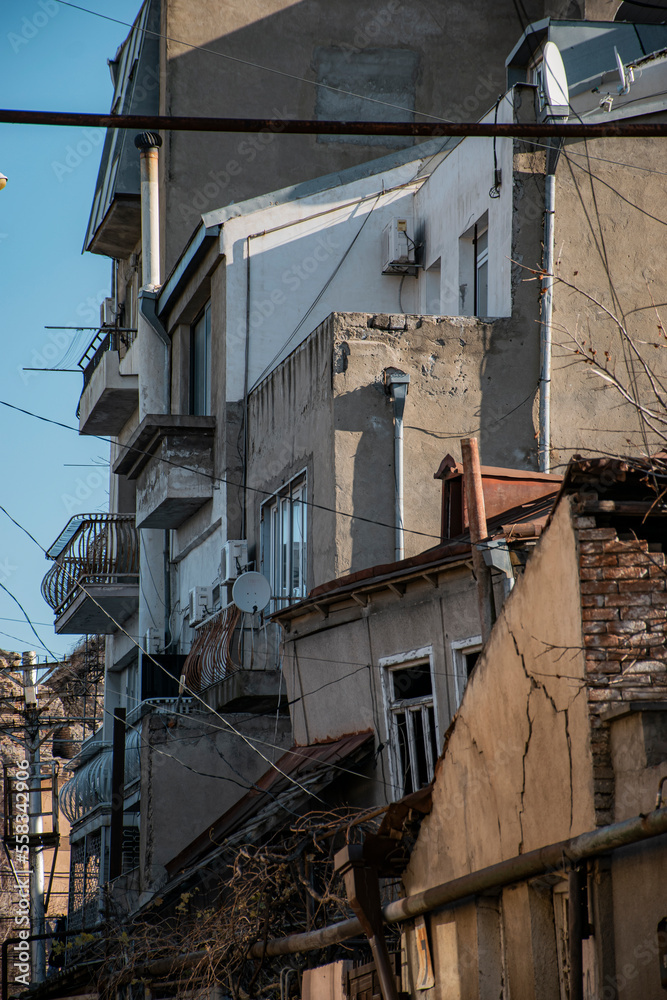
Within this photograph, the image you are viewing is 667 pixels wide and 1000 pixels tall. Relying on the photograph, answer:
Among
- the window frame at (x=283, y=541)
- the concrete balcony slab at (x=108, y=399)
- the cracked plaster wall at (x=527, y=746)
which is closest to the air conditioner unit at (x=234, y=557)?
the window frame at (x=283, y=541)

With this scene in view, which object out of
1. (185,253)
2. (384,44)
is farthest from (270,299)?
(384,44)

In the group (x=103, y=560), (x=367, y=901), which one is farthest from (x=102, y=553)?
(x=367, y=901)

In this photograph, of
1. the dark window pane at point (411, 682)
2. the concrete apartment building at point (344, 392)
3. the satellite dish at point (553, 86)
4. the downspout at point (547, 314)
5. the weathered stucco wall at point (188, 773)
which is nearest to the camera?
the dark window pane at point (411, 682)

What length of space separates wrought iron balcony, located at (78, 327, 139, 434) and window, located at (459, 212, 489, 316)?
8.80m

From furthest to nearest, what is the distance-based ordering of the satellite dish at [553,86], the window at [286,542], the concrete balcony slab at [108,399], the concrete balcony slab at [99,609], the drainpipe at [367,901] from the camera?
the concrete balcony slab at [108,399], the concrete balcony slab at [99,609], the window at [286,542], the satellite dish at [553,86], the drainpipe at [367,901]

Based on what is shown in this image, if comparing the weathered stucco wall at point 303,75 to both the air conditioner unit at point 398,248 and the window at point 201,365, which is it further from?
the air conditioner unit at point 398,248

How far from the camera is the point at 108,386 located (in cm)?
2433

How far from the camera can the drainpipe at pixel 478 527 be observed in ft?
35.0

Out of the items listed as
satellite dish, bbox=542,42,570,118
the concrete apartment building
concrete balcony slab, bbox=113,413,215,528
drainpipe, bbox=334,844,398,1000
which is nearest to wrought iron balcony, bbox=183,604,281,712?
the concrete apartment building

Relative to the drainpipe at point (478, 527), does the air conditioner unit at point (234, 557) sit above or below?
above

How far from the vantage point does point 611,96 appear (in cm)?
1527

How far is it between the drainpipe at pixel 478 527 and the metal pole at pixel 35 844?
14.1m

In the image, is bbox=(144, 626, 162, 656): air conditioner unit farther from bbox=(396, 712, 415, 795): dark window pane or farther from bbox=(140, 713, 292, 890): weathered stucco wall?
bbox=(396, 712, 415, 795): dark window pane

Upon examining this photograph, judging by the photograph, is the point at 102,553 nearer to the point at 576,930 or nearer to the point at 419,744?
the point at 419,744
